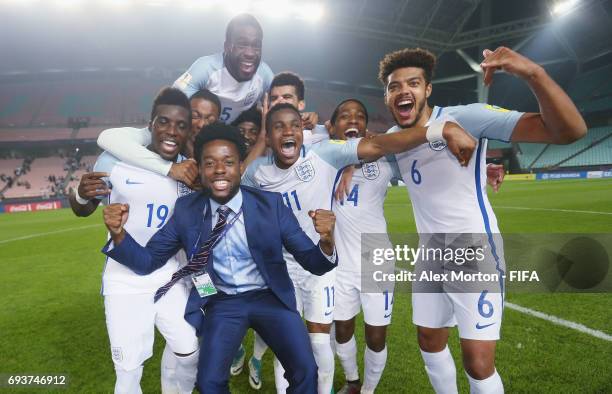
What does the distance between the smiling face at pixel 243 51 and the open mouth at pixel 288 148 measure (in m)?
1.12

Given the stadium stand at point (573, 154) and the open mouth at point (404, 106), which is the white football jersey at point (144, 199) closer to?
the open mouth at point (404, 106)

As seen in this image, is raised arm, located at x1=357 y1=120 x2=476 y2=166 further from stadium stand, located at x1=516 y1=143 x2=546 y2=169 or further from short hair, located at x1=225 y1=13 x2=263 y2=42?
stadium stand, located at x1=516 y1=143 x2=546 y2=169

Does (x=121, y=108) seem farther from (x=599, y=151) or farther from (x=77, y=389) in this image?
(x=599, y=151)

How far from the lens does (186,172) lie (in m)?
2.45

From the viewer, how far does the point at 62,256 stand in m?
8.76

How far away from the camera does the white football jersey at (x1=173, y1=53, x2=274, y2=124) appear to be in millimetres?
3622

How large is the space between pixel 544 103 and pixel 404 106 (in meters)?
0.86

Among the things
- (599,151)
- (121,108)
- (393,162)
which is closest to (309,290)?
(393,162)

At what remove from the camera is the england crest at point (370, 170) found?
3.16m

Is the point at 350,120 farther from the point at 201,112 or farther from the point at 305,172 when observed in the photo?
the point at 201,112

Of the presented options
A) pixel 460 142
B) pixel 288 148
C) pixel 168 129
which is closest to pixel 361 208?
pixel 288 148

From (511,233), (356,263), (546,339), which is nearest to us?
(356,263)

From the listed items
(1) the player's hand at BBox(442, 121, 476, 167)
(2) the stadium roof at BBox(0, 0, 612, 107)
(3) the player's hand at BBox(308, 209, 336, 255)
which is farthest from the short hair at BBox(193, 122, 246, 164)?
(2) the stadium roof at BBox(0, 0, 612, 107)

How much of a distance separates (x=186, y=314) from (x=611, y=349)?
353cm
